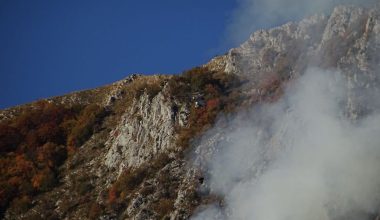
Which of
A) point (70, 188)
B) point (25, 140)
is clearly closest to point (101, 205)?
point (70, 188)

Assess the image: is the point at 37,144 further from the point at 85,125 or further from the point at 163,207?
the point at 163,207

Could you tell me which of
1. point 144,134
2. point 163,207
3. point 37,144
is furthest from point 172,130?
point 37,144

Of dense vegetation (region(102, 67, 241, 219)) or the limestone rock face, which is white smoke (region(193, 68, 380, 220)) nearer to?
dense vegetation (region(102, 67, 241, 219))

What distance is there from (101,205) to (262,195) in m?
17.8

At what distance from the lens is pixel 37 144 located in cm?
9094

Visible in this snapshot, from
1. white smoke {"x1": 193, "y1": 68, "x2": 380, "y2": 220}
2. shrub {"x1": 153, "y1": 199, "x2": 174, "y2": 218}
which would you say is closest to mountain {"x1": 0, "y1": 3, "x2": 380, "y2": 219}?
shrub {"x1": 153, "y1": 199, "x2": 174, "y2": 218}

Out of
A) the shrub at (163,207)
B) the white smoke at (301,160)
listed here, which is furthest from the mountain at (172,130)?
the white smoke at (301,160)

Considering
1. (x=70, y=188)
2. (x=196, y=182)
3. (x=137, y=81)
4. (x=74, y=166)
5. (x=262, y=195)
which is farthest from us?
(x=137, y=81)

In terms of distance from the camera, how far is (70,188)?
76.8 metres

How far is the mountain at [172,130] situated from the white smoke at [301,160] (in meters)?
0.53

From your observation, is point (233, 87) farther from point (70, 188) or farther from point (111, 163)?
point (70, 188)

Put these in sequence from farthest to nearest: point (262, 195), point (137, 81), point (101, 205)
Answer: point (137, 81) → point (101, 205) → point (262, 195)

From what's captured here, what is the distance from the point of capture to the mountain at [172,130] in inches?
2539

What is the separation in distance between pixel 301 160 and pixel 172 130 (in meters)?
17.9
